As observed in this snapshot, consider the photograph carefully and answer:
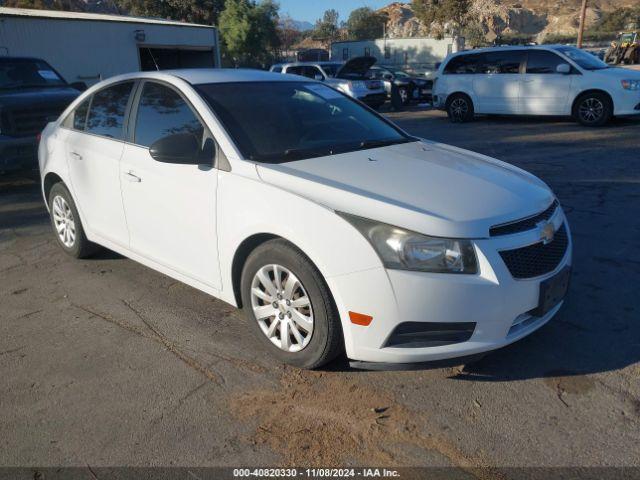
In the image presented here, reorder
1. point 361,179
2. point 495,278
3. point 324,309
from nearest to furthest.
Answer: point 495,278
point 324,309
point 361,179

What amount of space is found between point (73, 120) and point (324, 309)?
3.35 m

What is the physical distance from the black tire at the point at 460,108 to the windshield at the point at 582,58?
A: 2.42 metres

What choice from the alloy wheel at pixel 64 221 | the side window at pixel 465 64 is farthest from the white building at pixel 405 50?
the alloy wheel at pixel 64 221

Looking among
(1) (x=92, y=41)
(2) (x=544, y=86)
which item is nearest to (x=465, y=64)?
(2) (x=544, y=86)

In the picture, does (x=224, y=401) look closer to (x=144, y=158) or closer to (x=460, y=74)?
(x=144, y=158)

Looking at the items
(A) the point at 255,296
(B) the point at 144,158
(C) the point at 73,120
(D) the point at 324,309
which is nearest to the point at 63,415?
(A) the point at 255,296

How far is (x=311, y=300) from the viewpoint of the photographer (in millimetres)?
2914

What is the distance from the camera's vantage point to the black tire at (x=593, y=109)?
11609 mm

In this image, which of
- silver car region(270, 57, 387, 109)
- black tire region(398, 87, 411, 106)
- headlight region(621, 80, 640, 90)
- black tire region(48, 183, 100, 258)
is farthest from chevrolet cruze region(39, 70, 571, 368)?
black tire region(398, 87, 411, 106)

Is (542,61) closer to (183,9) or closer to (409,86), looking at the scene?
(409,86)

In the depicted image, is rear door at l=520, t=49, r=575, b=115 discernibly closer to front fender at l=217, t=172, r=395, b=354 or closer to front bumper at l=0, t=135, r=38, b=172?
front bumper at l=0, t=135, r=38, b=172

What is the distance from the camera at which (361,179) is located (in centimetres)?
315

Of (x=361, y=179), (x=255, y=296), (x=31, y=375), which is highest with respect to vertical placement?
(x=361, y=179)

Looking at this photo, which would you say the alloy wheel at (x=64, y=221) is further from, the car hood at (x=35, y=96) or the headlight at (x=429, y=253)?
the car hood at (x=35, y=96)
